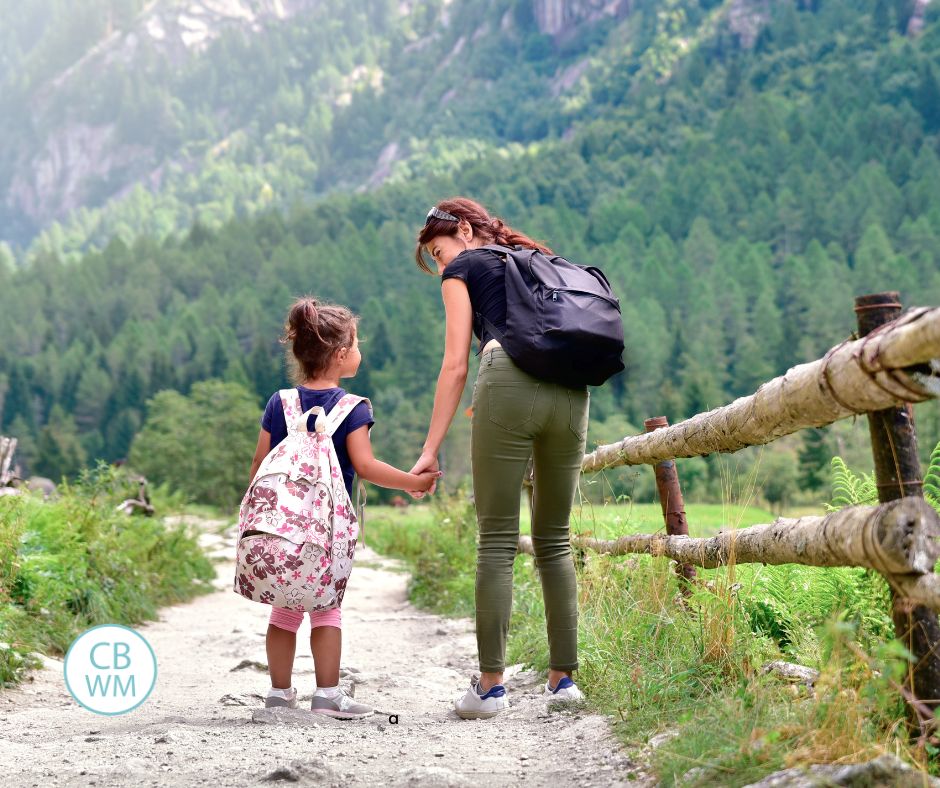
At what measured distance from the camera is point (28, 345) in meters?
114

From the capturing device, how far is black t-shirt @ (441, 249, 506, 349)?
373 centimetres

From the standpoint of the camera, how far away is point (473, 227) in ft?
13.3

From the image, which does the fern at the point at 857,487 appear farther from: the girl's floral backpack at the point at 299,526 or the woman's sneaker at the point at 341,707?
the woman's sneaker at the point at 341,707

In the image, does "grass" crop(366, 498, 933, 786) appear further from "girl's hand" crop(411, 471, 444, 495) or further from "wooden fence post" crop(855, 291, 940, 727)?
"girl's hand" crop(411, 471, 444, 495)

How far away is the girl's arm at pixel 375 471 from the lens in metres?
3.92

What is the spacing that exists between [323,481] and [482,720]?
1.01m

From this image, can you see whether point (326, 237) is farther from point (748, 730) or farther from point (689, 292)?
point (748, 730)

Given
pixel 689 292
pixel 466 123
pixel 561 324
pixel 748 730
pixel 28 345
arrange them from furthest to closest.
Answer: pixel 466 123 < pixel 28 345 < pixel 689 292 < pixel 561 324 < pixel 748 730

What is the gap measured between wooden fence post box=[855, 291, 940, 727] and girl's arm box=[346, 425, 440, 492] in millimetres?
1798

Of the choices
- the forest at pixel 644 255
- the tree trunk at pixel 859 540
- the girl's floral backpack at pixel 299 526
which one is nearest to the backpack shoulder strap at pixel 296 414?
the girl's floral backpack at pixel 299 526

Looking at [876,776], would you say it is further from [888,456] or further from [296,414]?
[296,414]

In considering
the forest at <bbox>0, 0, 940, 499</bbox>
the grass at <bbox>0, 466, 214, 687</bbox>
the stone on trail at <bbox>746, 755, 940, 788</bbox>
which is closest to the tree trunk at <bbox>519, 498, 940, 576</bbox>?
the stone on trail at <bbox>746, 755, 940, 788</bbox>

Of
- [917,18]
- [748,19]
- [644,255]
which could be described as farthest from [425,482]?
[748,19]

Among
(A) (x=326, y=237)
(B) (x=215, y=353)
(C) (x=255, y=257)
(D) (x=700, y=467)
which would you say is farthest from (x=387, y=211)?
(D) (x=700, y=467)
